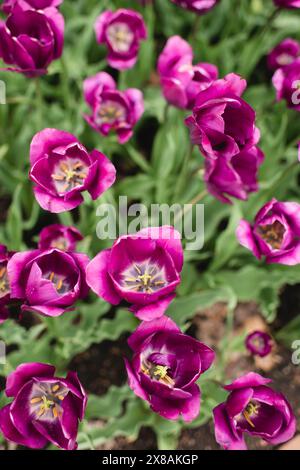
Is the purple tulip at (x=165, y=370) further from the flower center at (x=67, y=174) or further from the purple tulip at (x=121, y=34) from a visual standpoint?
the purple tulip at (x=121, y=34)

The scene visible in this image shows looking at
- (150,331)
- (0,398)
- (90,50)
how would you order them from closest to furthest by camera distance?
(150,331) < (0,398) < (90,50)

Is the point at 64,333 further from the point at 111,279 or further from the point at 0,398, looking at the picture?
the point at 111,279

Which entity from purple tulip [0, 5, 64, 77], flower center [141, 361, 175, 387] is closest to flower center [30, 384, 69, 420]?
flower center [141, 361, 175, 387]

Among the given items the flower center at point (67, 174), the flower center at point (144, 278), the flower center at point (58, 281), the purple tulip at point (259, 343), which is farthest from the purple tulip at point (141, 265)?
the purple tulip at point (259, 343)

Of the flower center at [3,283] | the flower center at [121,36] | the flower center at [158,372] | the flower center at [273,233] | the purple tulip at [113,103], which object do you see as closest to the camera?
the flower center at [158,372]

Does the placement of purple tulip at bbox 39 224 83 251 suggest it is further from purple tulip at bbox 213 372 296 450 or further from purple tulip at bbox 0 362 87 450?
purple tulip at bbox 213 372 296 450

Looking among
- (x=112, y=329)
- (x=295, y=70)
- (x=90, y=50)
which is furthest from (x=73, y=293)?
(x=90, y=50)

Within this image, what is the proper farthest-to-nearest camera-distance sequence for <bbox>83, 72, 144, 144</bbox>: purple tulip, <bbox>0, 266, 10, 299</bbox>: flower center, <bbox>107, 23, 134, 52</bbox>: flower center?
<bbox>107, 23, 134, 52</bbox>: flower center → <bbox>83, 72, 144, 144</bbox>: purple tulip → <bbox>0, 266, 10, 299</bbox>: flower center
